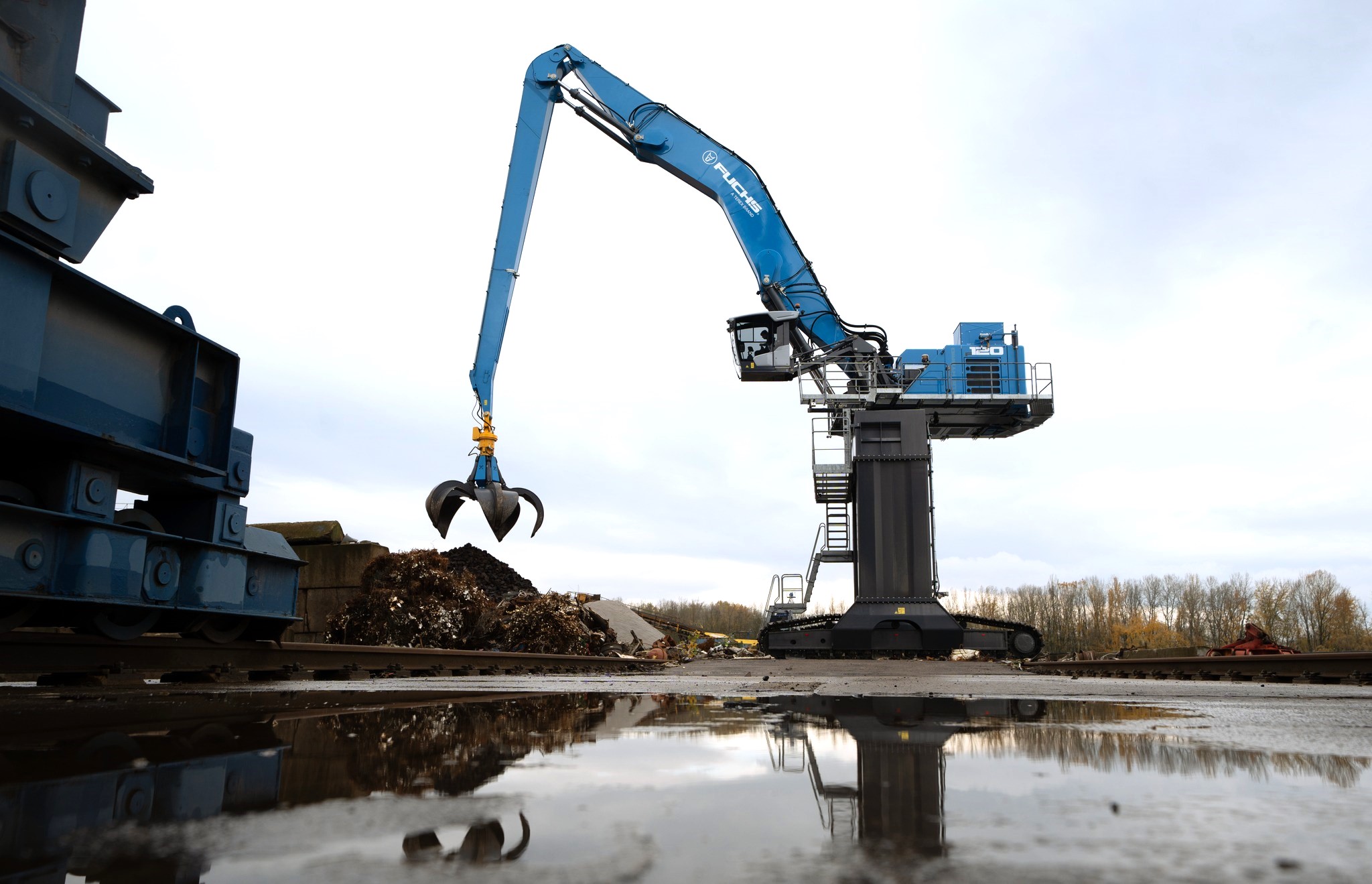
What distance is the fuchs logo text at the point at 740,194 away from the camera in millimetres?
15992

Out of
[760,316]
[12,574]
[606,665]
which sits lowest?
[606,665]

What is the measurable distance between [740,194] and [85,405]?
41.6ft

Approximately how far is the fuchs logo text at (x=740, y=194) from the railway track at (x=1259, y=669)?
9.76 m

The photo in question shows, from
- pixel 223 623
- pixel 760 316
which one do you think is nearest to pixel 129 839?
pixel 223 623

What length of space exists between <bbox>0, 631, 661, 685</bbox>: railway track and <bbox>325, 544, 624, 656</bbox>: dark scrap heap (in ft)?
13.6

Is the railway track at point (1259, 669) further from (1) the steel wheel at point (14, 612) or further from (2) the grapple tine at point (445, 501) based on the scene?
(1) the steel wheel at point (14, 612)

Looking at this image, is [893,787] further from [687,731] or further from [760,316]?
[760,316]

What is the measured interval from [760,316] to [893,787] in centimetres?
1456

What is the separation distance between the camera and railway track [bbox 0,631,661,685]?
507cm

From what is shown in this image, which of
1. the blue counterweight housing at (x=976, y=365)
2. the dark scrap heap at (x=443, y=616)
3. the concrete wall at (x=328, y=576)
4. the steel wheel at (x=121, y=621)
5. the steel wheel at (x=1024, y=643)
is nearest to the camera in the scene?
the steel wheel at (x=121, y=621)

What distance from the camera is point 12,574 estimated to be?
14.6ft

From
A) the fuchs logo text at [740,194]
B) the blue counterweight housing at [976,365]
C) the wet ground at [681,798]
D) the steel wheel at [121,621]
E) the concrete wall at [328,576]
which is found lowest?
the wet ground at [681,798]

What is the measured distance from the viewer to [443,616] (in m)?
13.5

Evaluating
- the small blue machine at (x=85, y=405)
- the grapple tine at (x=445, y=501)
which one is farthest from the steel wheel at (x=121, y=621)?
the grapple tine at (x=445, y=501)
